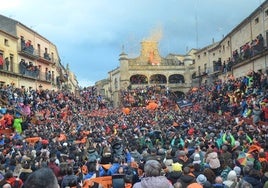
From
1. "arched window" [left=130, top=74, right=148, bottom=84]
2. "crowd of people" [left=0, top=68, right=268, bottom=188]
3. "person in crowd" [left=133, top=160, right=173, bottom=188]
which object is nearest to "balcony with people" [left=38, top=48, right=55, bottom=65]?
"crowd of people" [left=0, top=68, right=268, bottom=188]

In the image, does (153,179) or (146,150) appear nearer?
(153,179)

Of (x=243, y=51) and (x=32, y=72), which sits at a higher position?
(x=243, y=51)

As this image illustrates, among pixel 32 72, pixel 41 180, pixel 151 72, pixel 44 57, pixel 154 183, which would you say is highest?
pixel 44 57

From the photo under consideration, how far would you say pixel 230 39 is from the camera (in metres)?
44.0

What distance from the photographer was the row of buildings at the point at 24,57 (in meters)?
36.2

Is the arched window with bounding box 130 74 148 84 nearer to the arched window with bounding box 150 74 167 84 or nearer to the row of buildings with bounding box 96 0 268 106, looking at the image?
the row of buildings with bounding box 96 0 268 106

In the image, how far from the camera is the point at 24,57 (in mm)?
41125

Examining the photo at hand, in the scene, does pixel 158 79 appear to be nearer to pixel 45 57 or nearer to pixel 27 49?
pixel 45 57

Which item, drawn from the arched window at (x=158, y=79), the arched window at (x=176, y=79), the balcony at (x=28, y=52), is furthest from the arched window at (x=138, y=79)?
the balcony at (x=28, y=52)

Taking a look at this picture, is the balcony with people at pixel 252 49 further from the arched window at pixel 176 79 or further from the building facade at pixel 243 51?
the arched window at pixel 176 79

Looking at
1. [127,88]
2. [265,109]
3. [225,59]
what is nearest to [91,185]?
[265,109]

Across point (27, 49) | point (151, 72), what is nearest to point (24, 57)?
point (27, 49)

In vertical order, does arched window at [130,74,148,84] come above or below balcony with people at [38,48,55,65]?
below

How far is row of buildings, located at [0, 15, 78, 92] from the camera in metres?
36.2
